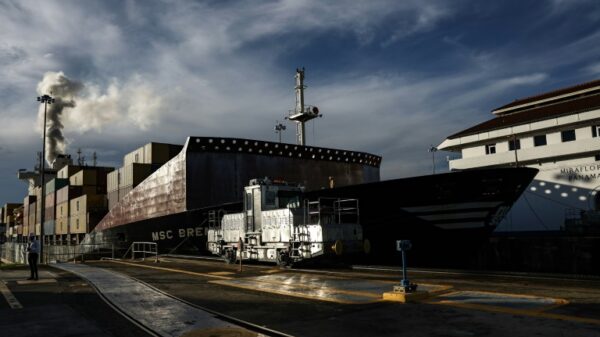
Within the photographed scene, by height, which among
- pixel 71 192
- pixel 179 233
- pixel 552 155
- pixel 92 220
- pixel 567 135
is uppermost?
pixel 567 135

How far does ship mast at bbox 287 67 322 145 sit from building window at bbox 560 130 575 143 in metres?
20.4

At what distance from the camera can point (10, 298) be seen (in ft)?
36.4

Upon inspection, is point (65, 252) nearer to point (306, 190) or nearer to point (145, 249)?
point (145, 249)

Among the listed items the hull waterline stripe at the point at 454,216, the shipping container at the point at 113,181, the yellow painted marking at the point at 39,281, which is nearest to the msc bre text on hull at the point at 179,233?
the yellow painted marking at the point at 39,281

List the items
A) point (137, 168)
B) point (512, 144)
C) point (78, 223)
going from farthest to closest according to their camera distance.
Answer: point (78, 223), point (137, 168), point (512, 144)

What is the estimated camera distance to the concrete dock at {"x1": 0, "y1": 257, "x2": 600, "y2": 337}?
7.23 metres

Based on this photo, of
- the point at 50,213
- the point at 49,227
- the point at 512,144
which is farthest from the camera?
the point at 49,227

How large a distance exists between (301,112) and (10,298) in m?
33.7

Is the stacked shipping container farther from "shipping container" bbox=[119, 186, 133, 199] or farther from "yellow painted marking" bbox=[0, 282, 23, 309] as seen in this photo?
"yellow painted marking" bbox=[0, 282, 23, 309]

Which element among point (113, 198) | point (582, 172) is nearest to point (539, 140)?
point (582, 172)

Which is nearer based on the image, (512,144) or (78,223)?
(512,144)

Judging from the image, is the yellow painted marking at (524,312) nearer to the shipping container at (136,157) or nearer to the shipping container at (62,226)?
the shipping container at (136,157)

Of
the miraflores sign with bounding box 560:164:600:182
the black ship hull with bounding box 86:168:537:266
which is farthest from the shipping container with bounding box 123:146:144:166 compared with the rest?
the miraflores sign with bounding box 560:164:600:182

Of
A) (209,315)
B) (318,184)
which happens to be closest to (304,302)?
(209,315)
